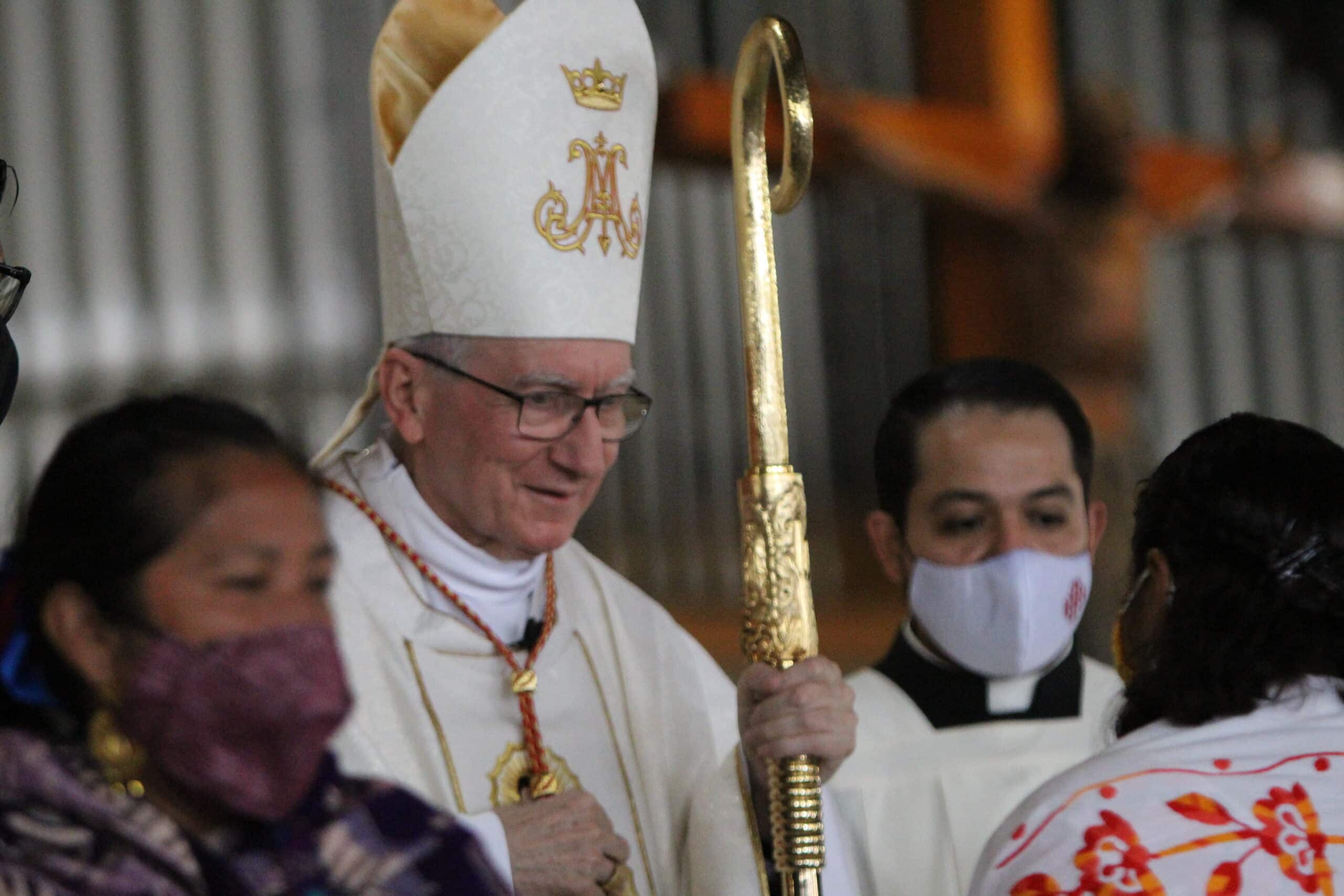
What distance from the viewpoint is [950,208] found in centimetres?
612

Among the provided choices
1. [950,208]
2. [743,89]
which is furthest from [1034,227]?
[743,89]

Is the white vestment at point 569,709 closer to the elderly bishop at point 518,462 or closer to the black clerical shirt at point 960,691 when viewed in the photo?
the elderly bishop at point 518,462

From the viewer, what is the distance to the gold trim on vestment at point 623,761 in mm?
2852

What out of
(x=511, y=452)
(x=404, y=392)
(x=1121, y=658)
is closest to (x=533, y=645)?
(x=511, y=452)

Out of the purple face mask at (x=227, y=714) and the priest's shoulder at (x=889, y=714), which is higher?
the purple face mask at (x=227, y=714)

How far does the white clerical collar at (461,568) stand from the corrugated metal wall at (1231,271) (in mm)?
4838

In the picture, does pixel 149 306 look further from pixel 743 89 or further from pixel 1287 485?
pixel 1287 485

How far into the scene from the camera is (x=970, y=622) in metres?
3.14

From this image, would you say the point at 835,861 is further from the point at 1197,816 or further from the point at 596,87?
the point at 596,87

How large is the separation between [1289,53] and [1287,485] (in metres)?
5.90

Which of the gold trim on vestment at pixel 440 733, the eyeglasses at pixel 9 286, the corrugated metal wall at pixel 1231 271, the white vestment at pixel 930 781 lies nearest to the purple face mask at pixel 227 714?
the eyeglasses at pixel 9 286

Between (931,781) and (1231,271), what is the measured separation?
5.05m

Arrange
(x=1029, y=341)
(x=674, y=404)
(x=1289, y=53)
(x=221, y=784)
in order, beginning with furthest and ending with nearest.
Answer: (x=1289, y=53) < (x=674, y=404) < (x=1029, y=341) < (x=221, y=784)

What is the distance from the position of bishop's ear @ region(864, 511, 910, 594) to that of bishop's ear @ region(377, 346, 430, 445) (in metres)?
0.86
